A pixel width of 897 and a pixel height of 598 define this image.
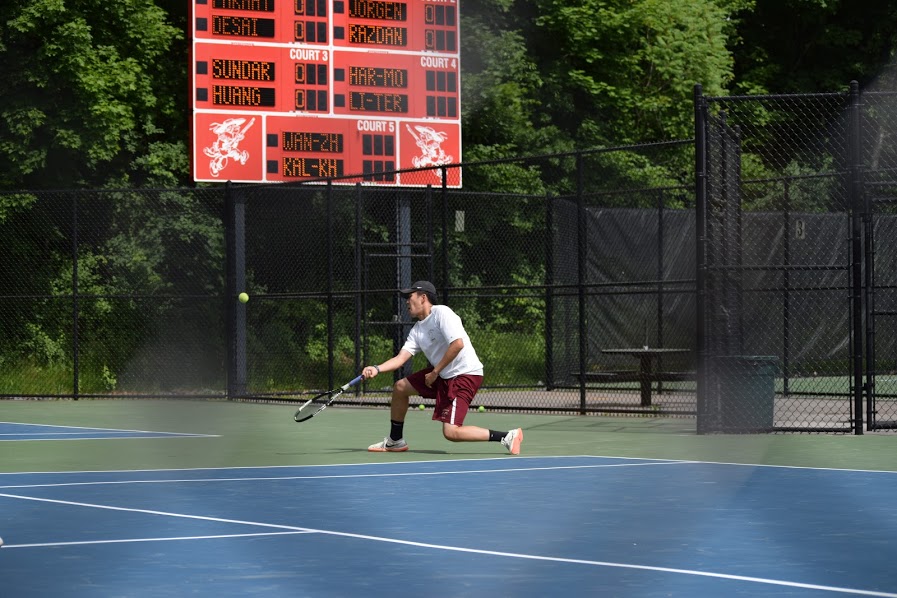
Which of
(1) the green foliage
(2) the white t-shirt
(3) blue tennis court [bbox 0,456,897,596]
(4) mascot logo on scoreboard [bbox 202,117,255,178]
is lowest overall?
(3) blue tennis court [bbox 0,456,897,596]

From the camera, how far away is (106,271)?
2881 cm

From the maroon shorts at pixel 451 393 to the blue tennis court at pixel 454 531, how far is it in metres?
0.86

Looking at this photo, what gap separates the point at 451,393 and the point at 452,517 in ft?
13.7

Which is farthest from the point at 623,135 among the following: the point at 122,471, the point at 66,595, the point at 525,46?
the point at 66,595

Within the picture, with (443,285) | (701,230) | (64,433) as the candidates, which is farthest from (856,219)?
(64,433)

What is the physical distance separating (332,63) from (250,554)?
1567 cm

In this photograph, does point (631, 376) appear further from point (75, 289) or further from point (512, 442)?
point (75, 289)

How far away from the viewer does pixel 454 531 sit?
882 centimetres

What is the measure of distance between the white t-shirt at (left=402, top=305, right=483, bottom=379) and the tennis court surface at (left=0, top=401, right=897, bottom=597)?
77 cm

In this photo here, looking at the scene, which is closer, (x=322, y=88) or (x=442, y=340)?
(x=442, y=340)

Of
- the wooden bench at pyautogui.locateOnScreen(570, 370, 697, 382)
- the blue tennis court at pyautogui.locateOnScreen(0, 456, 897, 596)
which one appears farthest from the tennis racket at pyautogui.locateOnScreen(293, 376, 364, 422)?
the wooden bench at pyautogui.locateOnScreen(570, 370, 697, 382)

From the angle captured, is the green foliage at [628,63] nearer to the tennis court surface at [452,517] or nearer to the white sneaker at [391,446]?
the tennis court surface at [452,517]

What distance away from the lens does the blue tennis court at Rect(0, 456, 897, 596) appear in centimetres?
709

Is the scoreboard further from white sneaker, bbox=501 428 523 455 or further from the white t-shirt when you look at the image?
white sneaker, bbox=501 428 523 455
